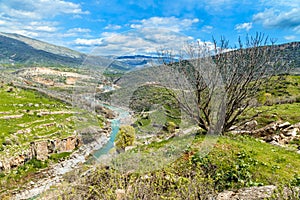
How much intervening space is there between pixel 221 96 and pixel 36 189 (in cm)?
2049

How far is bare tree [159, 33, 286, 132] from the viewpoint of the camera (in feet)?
28.2

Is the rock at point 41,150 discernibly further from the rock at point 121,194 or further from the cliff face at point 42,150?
the rock at point 121,194

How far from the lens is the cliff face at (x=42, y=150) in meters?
24.9

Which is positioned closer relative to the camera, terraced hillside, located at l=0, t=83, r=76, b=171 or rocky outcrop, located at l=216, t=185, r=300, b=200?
rocky outcrop, located at l=216, t=185, r=300, b=200

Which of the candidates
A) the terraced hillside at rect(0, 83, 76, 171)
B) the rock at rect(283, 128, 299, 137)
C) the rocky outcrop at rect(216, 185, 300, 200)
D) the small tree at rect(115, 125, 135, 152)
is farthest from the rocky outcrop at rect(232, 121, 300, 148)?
the terraced hillside at rect(0, 83, 76, 171)

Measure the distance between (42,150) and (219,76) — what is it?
27568 millimetres

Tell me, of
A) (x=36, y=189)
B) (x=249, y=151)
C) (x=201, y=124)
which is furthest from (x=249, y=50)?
(x=36, y=189)

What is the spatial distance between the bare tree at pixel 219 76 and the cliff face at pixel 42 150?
17.7 metres

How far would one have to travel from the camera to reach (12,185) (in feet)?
73.2

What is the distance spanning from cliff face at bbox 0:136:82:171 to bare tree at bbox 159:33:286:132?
1774 centimetres

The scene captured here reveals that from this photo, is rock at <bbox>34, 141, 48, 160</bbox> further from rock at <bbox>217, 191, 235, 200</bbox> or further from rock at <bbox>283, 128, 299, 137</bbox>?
rock at <bbox>217, 191, 235, 200</bbox>

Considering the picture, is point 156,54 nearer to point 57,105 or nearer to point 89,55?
point 89,55

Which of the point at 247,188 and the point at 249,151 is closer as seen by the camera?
the point at 247,188

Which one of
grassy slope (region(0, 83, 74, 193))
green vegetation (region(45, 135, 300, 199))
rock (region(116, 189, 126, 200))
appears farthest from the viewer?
grassy slope (region(0, 83, 74, 193))
